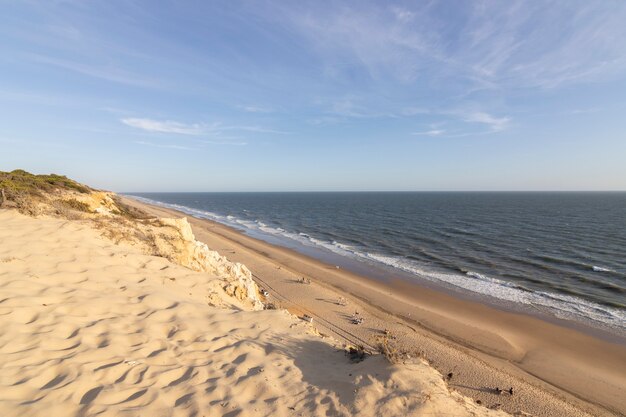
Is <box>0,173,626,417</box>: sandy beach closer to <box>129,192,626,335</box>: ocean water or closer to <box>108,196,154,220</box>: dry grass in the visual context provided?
<box>108,196,154,220</box>: dry grass

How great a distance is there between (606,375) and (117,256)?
18.0 meters

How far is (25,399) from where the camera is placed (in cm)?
382

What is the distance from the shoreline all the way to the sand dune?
1.89 meters

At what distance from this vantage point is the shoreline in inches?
401

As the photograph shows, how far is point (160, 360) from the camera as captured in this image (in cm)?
511

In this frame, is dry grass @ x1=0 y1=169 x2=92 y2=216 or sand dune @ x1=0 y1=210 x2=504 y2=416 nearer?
sand dune @ x1=0 y1=210 x2=504 y2=416

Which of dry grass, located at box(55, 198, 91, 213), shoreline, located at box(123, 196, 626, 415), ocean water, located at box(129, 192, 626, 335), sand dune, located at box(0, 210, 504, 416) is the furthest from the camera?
ocean water, located at box(129, 192, 626, 335)

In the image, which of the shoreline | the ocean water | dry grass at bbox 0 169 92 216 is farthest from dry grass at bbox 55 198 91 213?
the ocean water

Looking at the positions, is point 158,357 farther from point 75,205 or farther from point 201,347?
point 75,205

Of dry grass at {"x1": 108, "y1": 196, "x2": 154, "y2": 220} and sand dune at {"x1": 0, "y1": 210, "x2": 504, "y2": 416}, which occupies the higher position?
dry grass at {"x1": 108, "y1": 196, "x2": 154, "y2": 220}

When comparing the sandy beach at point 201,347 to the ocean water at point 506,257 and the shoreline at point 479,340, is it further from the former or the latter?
the ocean water at point 506,257

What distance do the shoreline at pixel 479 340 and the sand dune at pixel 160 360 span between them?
1.89 metres

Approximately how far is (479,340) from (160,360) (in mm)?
14096

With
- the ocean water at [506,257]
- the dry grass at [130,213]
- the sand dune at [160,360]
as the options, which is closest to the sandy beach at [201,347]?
the sand dune at [160,360]
